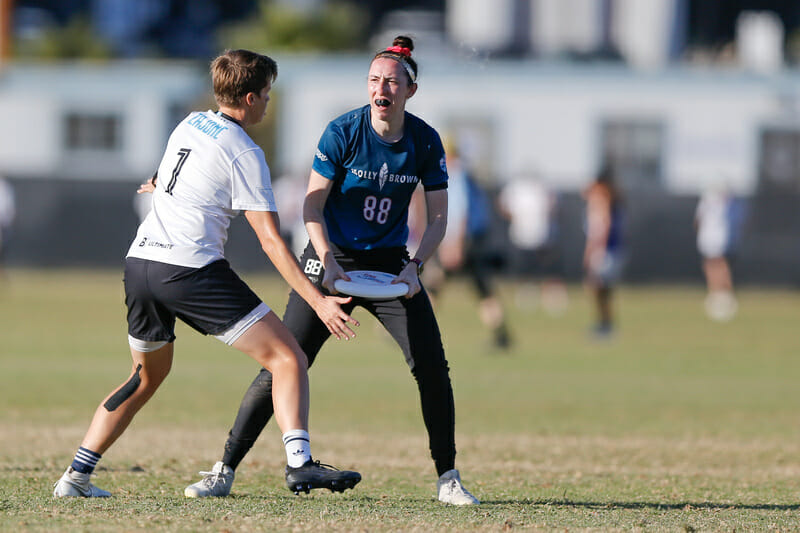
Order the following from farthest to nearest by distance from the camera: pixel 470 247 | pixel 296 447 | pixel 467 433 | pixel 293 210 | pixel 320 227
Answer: pixel 293 210 → pixel 470 247 → pixel 467 433 → pixel 320 227 → pixel 296 447

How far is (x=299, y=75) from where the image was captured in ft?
105

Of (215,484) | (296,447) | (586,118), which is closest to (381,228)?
(296,447)

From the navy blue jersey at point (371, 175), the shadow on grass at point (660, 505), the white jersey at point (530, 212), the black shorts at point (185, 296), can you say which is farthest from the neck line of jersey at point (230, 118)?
the white jersey at point (530, 212)

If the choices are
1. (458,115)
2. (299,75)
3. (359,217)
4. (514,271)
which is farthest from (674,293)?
(359,217)

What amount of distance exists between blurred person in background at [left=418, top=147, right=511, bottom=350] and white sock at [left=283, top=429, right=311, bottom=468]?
29.5 feet

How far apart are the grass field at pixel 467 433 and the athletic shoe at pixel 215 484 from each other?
0.10 meters

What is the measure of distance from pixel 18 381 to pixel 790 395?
737cm

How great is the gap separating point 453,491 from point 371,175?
5.48 ft

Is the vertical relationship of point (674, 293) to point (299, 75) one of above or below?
below

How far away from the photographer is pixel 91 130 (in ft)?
115

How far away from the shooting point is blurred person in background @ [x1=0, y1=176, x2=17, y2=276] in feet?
91.8

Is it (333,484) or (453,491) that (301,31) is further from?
(333,484)

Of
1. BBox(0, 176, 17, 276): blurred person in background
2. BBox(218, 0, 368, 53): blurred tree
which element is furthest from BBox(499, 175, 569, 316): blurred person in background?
Result: BBox(218, 0, 368, 53): blurred tree

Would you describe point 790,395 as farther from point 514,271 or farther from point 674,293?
point 514,271
